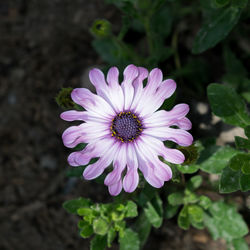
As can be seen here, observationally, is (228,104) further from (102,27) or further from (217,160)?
(102,27)

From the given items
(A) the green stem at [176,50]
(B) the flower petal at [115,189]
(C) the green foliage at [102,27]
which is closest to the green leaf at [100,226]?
(B) the flower petal at [115,189]

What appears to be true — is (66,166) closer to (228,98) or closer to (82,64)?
(82,64)

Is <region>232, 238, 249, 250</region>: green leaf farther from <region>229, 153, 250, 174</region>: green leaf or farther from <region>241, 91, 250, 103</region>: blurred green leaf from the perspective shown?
<region>241, 91, 250, 103</region>: blurred green leaf

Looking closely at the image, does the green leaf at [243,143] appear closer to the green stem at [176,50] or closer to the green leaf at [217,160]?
the green leaf at [217,160]

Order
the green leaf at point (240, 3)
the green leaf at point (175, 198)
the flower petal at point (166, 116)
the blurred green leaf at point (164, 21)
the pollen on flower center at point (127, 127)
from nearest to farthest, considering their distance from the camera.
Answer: the flower petal at point (166, 116)
the pollen on flower center at point (127, 127)
the green leaf at point (240, 3)
the green leaf at point (175, 198)
the blurred green leaf at point (164, 21)

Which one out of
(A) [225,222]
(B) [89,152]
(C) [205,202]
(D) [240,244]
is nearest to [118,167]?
(B) [89,152]

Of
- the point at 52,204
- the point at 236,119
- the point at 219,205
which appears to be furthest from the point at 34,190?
the point at 236,119

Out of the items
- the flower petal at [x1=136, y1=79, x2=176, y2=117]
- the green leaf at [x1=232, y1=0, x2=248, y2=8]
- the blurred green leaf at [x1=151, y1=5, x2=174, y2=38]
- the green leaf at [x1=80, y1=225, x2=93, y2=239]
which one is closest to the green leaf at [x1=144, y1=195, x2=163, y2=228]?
the green leaf at [x1=80, y1=225, x2=93, y2=239]
